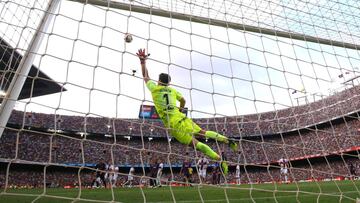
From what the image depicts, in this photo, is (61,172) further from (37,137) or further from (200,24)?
(200,24)

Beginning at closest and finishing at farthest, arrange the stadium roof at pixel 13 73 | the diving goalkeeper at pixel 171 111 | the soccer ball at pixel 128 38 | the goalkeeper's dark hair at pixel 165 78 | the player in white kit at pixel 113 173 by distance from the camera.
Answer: the player in white kit at pixel 113 173 → the stadium roof at pixel 13 73 → the soccer ball at pixel 128 38 → the goalkeeper's dark hair at pixel 165 78 → the diving goalkeeper at pixel 171 111

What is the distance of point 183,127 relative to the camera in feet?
15.1

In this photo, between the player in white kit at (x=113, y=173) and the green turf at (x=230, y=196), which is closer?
the player in white kit at (x=113, y=173)

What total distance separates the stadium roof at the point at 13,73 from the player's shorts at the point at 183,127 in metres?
1.48

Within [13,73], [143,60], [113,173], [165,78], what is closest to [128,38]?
[143,60]

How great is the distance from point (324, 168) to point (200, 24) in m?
22.7

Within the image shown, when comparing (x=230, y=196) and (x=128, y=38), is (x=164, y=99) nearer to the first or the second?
(x=128, y=38)

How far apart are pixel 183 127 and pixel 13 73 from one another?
2.54m

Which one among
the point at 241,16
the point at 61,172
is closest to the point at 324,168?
the point at 61,172

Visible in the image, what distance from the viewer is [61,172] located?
28.0m

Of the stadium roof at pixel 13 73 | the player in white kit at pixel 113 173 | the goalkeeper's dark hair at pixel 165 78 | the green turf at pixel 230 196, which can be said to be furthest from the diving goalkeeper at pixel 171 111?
the stadium roof at pixel 13 73

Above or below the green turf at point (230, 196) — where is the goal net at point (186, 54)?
above

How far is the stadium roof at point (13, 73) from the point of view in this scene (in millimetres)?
3644

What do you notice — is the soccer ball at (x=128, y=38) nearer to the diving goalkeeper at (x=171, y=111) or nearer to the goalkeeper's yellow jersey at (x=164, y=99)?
the diving goalkeeper at (x=171, y=111)
